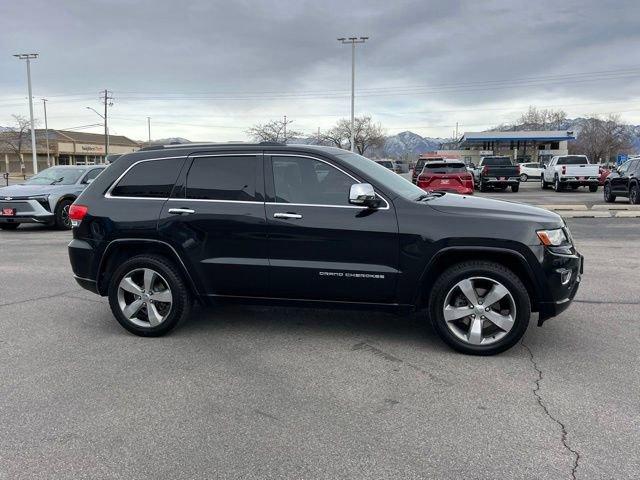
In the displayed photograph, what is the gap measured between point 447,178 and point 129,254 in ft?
50.4

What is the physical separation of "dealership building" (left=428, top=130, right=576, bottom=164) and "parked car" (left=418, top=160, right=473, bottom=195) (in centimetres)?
5447

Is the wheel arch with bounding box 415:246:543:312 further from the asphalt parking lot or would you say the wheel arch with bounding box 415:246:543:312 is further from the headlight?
the asphalt parking lot

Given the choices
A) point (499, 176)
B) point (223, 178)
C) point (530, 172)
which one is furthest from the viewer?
point (530, 172)

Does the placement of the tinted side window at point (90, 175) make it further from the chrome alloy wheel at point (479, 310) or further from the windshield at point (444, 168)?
the chrome alloy wheel at point (479, 310)

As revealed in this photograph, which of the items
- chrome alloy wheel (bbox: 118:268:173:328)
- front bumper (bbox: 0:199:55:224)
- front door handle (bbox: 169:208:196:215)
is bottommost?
chrome alloy wheel (bbox: 118:268:173:328)

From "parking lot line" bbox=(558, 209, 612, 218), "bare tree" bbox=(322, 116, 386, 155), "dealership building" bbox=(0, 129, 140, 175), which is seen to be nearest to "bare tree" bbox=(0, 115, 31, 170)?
"dealership building" bbox=(0, 129, 140, 175)

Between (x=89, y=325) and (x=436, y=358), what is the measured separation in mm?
3465

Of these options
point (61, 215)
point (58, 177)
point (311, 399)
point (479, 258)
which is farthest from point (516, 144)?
point (311, 399)

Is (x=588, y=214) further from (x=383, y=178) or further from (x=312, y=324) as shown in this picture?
(x=312, y=324)

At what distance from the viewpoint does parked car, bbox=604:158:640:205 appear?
17828 mm

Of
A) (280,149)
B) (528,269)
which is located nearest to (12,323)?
(280,149)

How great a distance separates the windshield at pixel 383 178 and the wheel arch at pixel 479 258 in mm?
624

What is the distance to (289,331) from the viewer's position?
525 cm

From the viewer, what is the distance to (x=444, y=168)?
19.6m
